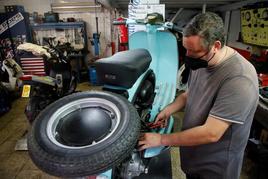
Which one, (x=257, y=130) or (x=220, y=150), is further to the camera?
(x=257, y=130)

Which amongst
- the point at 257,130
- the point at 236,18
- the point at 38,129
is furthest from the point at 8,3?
the point at 257,130

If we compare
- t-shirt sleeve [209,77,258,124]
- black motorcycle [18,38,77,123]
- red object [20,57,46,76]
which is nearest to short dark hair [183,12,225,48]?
t-shirt sleeve [209,77,258,124]

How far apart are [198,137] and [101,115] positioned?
1.68ft

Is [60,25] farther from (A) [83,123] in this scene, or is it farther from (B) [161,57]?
(A) [83,123]

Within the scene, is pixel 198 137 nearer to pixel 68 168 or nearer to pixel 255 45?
pixel 68 168

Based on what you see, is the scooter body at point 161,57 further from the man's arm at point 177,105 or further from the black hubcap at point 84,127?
the black hubcap at point 84,127

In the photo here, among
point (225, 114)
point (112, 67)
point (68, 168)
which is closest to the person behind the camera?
point (68, 168)

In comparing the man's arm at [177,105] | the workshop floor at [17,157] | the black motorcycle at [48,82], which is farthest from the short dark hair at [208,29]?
the black motorcycle at [48,82]

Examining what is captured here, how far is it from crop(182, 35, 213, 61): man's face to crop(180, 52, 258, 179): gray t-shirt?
0.27 ft

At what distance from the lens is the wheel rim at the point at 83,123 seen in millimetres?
992

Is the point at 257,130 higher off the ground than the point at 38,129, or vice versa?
the point at 38,129

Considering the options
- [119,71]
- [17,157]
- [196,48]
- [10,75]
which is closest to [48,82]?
[17,157]

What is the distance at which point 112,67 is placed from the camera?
1253 millimetres

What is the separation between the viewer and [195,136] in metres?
1.03
